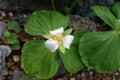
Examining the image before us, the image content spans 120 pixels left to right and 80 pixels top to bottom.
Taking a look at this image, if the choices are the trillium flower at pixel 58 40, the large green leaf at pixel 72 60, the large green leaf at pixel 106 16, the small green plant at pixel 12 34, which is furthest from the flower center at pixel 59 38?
the small green plant at pixel 12 34

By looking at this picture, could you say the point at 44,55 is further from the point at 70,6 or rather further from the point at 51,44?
the point at 70,6

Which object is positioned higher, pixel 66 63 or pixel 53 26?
pixel 53 26

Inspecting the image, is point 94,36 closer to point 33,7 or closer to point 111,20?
point 111,20

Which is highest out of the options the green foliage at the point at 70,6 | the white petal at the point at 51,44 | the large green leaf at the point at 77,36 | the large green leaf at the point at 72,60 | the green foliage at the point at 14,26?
the green foliage at the point at 70,6

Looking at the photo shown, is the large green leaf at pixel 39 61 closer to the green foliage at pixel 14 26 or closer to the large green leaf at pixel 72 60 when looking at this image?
the large green leaf at pixel 72 60

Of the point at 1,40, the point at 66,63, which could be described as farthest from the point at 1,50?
the point at 66,63

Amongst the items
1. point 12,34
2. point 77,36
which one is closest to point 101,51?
point 77,36

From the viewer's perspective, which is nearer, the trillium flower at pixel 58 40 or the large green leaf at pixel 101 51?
the trillium flower at pixel 58 40
